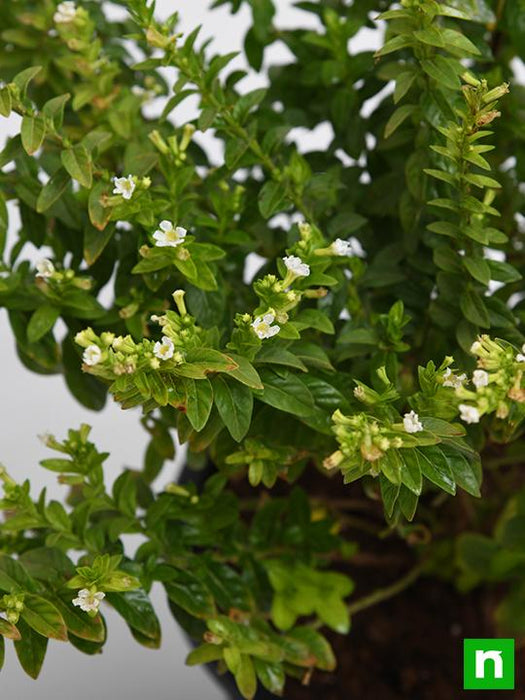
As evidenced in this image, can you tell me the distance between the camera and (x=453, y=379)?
56cm

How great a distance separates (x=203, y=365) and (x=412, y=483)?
0.43 feet

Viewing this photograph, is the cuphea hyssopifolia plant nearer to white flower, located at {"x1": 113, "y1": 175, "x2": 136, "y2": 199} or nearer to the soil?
white flower, located at {"x1": 113, "y1": 175, "x2": 136, "y2": 199}

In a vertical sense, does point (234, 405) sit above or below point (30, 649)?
above

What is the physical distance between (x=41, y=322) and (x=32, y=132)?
0.14m

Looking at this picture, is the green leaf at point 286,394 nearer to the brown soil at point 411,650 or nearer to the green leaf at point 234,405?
the green leaf at point 234,405

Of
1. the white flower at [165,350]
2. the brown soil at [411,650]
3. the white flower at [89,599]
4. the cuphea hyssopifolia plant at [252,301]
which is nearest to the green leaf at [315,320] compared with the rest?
the cuphea hyssopifolia plant at [252,301]

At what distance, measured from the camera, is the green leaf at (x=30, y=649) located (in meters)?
0.61

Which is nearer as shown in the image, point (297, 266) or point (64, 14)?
point (297, 266)

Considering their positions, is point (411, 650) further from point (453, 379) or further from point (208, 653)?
point (453, 379)

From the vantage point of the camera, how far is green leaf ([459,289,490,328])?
0.65 m

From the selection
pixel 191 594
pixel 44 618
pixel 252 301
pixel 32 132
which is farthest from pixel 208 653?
pixel 32 132

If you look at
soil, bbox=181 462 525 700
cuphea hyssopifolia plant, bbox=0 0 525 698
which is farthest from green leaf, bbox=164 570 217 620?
soil, bbox=181 462 525 700

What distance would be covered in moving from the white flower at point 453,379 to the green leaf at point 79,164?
0.24 metres

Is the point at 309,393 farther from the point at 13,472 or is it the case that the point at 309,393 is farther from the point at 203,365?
the point at 13,472
